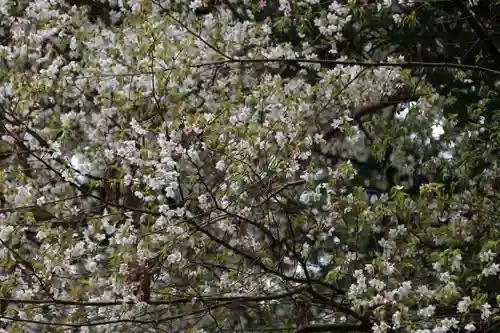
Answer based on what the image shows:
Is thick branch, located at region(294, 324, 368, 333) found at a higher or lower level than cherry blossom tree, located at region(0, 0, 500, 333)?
lower

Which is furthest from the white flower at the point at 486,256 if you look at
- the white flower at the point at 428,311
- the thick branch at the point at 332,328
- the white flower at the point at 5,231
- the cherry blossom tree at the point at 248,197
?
the white flower at the point at 5,231

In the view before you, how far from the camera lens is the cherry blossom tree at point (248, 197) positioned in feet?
14.2

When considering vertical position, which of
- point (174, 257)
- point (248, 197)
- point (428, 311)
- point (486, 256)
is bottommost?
point (428, 311)

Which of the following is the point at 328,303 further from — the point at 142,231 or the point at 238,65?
the point at 238,65

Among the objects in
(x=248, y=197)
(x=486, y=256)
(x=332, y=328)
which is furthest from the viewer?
(x=248, y=197)

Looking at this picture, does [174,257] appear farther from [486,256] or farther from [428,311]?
[486,256]

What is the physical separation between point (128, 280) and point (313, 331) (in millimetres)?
1075

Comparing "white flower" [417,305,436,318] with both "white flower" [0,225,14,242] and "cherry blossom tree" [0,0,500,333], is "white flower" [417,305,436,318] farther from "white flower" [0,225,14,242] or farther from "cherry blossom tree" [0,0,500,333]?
"white flower" [0,225,14,242]

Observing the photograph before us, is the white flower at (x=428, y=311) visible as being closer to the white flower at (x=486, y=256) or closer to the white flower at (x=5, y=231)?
the white flower at (x=486, y=256)

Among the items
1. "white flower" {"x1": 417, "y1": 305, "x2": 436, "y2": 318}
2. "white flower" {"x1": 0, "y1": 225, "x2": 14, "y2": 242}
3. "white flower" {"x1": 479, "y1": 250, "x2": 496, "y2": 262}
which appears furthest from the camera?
"white flower" {"x1": 0, "y1": 225, "x2": 14, "y2": 242}

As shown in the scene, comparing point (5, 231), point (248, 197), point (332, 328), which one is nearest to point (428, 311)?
point (332, 328)

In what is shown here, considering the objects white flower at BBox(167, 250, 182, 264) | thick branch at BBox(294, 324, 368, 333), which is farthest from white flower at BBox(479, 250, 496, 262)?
white flower at BBox(167, 250, 182, 264)

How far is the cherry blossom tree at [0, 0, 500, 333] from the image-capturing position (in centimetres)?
433

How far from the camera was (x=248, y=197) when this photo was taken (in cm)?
473
